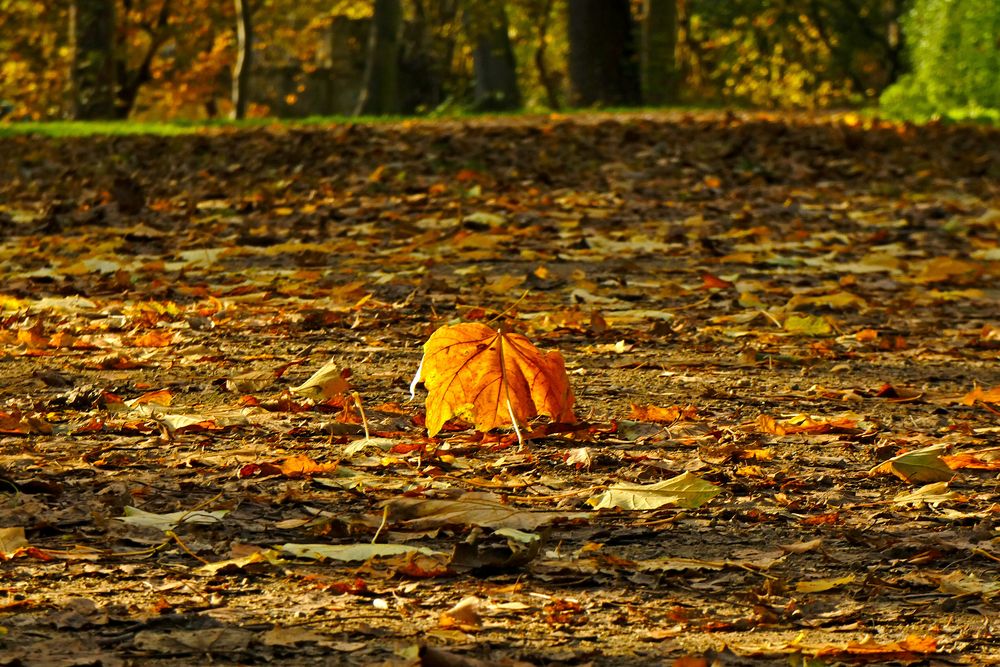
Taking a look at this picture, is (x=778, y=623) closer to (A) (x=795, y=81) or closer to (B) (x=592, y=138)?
(B) (x=592, y=138)

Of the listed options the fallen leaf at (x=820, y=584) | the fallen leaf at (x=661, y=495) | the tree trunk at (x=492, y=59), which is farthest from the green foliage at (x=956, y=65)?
the fallen leaf at (x=820, y=584)

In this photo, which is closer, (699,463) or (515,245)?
(699,463)

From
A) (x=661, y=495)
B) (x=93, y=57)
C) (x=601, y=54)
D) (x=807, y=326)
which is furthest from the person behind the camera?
(x=601, y=54)

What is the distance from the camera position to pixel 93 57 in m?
17.7

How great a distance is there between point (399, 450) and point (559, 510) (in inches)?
21.5

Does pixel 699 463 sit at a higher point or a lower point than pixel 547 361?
lower

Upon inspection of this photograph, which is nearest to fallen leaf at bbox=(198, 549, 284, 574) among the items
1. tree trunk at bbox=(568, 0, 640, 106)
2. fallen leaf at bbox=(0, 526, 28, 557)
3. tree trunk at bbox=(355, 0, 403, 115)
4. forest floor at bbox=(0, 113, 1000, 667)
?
forest floor at bbox=(0, 113, 1000, 667)

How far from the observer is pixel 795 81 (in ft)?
105

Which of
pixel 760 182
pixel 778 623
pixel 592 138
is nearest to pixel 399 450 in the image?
pixel 778 623

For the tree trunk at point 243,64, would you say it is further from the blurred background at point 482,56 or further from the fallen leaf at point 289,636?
the fallen leaf at point 289,636

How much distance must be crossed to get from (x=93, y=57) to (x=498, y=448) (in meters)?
15.7

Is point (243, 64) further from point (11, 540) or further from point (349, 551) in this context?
point (349, 551)

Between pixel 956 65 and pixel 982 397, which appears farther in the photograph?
pixel 956 65

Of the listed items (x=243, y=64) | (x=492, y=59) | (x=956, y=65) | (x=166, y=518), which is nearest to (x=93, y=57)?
(x=243, y=64)
